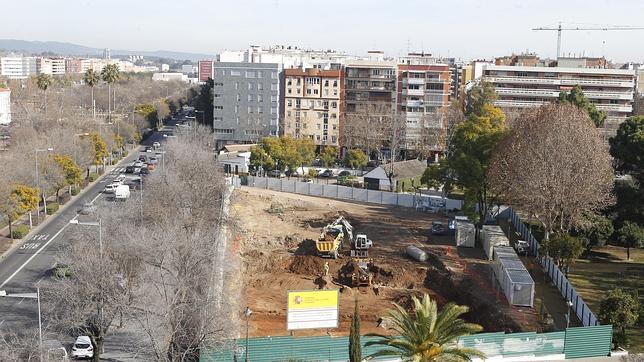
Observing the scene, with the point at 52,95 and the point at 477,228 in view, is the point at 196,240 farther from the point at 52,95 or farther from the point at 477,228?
the point at 52,95

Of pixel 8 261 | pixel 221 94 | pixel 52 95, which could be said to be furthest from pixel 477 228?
pixel 52 95

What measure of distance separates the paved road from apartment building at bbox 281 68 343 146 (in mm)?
34535

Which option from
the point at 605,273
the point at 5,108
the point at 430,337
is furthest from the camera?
the point at 5,108

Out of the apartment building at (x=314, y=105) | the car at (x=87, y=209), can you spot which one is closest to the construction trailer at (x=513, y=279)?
the car at (x=87, y=209)

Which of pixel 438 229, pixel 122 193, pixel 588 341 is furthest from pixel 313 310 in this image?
pixel 122 193

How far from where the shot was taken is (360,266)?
4300 cm

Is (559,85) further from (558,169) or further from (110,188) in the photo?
(110,188)

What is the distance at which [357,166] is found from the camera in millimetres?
79438

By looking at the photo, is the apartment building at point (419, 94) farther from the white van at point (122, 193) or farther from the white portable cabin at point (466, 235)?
the white van at point (122, 193)

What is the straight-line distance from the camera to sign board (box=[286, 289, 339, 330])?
2956 cm

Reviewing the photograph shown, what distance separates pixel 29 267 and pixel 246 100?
172ft

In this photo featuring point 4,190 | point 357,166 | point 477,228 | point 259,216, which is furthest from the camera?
point 357,166

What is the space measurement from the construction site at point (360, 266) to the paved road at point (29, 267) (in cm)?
1074

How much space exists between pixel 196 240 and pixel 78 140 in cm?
4271
